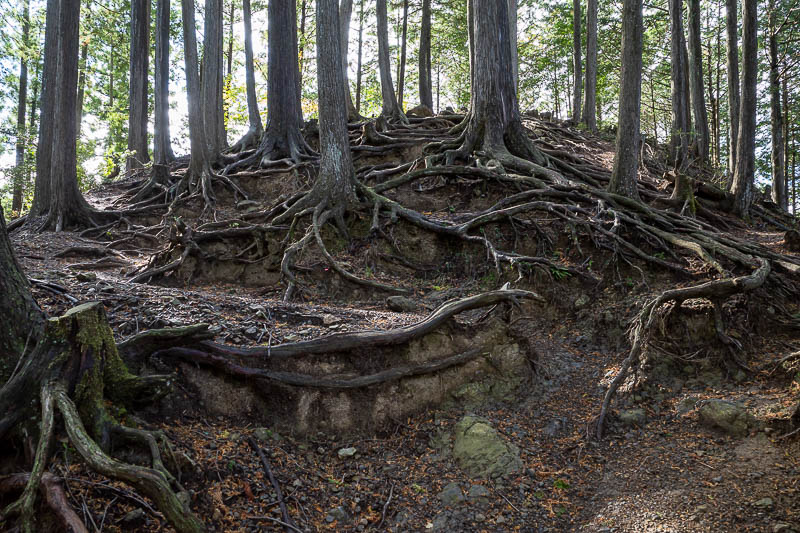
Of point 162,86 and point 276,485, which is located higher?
point 162,86

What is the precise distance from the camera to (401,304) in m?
6.59

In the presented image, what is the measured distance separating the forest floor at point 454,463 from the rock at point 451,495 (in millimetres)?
18

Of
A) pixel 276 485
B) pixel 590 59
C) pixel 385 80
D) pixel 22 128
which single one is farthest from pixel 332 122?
pixel 22 128

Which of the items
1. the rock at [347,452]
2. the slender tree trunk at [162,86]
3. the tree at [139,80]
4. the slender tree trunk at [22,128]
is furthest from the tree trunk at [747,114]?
the slender tree trunk at [22,128]

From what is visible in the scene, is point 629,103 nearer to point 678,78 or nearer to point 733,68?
point 733,68

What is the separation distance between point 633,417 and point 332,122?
6448mm

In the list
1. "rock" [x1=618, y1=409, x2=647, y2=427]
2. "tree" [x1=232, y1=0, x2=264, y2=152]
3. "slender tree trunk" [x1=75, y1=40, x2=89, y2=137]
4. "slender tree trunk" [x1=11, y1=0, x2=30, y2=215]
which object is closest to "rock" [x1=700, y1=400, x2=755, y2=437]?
"rock" [x1=618, y1=409, x2=647, y2=427]

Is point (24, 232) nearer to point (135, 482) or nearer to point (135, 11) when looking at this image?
point (135, 11)

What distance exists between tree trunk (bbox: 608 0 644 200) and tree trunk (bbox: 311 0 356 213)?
15.7 feet

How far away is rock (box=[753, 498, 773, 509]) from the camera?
3.59 m

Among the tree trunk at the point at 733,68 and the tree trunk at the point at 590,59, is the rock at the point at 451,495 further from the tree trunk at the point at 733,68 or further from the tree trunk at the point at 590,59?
the tree trunk at the point at 590,59

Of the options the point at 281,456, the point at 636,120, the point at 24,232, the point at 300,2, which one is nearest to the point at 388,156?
the point at 636,120

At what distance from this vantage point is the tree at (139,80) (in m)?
14.2

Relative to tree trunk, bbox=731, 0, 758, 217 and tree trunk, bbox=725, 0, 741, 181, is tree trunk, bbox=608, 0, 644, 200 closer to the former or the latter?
tree trunk, bbox=731, 0, 758, 217
